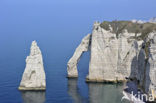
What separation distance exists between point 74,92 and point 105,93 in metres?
7.63

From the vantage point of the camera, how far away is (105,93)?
73000mm

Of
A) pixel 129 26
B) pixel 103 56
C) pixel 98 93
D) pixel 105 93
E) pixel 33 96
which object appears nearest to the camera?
pixel 33 96

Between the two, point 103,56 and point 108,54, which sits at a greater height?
point 108,54

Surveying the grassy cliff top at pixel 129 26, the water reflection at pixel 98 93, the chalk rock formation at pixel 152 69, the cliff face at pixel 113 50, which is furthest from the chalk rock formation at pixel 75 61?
the chalk rock formation at pixel 152 69

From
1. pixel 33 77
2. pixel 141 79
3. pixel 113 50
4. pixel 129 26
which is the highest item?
pixel 129 26

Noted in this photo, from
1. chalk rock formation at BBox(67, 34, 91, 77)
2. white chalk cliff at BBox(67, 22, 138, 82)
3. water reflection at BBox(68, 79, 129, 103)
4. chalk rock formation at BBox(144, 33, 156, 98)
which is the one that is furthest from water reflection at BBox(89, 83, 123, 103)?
chalk rock formation at BBox(144, 33, 156, 98)

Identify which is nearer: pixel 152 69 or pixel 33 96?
pixel 152 69

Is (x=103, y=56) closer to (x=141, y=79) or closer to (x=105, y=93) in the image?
(x=105, y=93)

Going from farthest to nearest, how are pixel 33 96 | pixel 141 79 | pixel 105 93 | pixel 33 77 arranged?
pixel 105 93, pixel 33 77, pixel 33 96, pixel 141 79

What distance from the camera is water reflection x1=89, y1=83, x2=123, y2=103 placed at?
66556 mm

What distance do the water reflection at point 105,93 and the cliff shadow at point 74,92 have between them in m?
2.04

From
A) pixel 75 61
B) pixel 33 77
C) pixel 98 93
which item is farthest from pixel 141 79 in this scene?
pixel 75 61

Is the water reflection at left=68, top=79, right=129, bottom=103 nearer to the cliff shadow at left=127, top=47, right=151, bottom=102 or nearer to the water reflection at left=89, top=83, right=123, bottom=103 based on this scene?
the water reflection at left=89, top=83, right=123, bottom=103

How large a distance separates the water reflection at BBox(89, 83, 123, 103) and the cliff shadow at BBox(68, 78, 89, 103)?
204 cm
